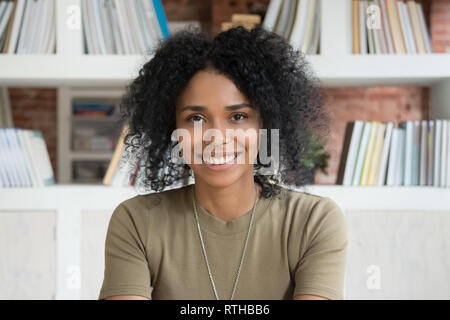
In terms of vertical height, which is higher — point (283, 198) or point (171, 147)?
point (171, 147)

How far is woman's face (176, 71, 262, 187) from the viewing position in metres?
1.02

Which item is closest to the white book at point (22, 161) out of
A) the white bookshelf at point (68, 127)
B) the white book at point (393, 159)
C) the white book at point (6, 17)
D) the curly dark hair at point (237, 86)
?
the white book at point (6, 17)

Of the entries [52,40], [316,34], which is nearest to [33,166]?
[52,40]

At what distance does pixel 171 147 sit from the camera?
46.9 inches

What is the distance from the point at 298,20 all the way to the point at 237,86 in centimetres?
109

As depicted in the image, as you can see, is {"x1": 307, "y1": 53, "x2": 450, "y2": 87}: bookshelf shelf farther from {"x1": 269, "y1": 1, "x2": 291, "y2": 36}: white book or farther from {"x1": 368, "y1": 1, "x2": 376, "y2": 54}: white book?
{"x1": 269, "y1": 1, "x2": 291, "y2": 36}: white book

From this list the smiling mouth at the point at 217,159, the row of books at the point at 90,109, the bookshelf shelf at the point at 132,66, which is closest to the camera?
the smiling mouth at the point at 217,159

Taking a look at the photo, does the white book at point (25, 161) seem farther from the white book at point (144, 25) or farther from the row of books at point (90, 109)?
the row of books at point (90, 109)

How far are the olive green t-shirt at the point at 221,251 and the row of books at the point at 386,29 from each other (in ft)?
3.80

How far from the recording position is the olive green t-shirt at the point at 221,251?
104 centimetres
